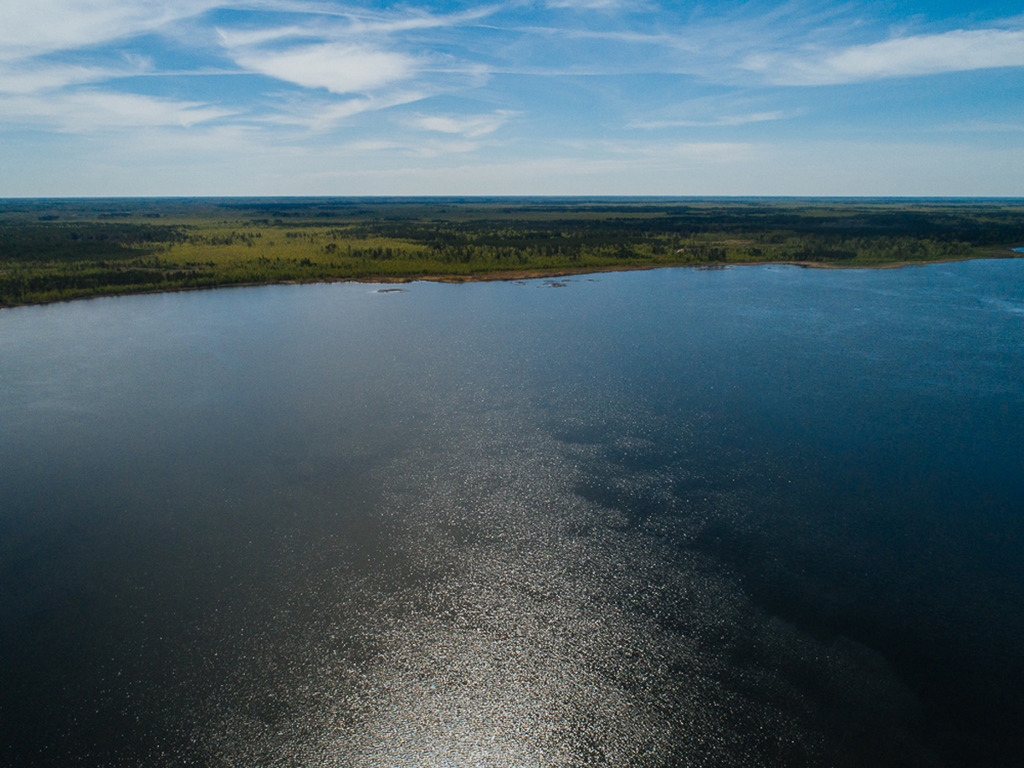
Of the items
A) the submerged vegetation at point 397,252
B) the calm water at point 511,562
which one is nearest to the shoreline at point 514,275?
the submerged vegetation at point 397,252

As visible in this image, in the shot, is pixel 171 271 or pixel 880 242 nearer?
pixel 171 271

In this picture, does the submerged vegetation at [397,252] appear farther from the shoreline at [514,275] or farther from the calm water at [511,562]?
the calm water at [511,562]

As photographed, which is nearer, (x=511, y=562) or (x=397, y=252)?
(x=511, y=562)

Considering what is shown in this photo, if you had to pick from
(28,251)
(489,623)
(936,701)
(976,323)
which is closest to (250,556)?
(489,623)

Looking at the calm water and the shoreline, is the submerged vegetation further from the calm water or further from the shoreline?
the calm water

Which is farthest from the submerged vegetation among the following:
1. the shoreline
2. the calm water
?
the calm water

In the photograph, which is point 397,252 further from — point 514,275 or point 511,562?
point 511,562

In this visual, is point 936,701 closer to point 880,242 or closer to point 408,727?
point 408,727

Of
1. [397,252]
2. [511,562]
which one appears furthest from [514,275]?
[511,562]
